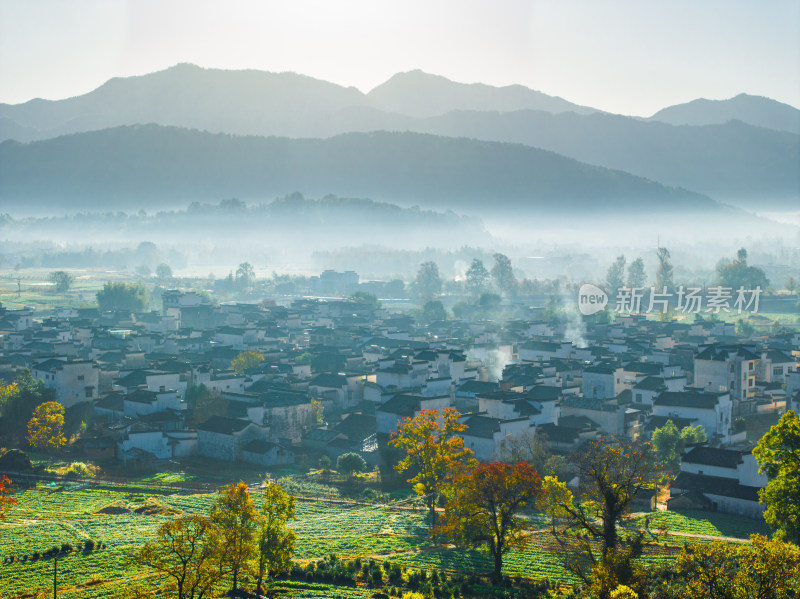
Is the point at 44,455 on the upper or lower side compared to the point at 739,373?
lower

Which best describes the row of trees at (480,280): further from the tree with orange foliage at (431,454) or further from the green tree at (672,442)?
the tree with orange foliage at (431,454)

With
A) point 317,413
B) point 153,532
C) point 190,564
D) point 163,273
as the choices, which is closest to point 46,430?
point 317,413

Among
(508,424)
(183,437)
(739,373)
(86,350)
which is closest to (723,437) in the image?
(739,373)

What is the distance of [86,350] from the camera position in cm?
5278

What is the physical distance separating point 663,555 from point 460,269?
133 metres

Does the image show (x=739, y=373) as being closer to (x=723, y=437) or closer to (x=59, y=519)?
(x=723, y=437)

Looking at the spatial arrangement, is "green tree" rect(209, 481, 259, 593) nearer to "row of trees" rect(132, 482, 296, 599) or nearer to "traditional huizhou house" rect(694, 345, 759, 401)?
"row of trees" rect(132, 482, 296, 599)

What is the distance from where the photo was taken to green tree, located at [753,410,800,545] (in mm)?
19328

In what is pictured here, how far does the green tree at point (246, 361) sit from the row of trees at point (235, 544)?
85.1ft

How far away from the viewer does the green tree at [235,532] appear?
696 inches

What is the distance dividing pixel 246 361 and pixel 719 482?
26832mm

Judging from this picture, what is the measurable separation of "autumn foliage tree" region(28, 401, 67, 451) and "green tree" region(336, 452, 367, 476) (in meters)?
11.0

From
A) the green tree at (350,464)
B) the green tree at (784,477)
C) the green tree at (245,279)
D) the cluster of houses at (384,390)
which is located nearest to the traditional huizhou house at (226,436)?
the cluster of houses at (384,390)

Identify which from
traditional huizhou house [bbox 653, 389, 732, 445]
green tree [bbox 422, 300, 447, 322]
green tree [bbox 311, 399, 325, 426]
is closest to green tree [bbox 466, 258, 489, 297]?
green tree [bbox 422, 300, 447, 322]
